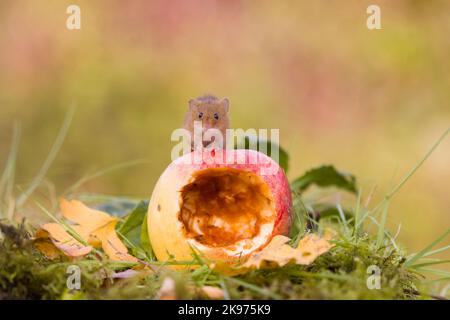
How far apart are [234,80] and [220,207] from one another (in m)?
2.97

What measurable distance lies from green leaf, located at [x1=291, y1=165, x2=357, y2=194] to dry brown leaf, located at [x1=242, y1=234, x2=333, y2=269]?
0.95 m

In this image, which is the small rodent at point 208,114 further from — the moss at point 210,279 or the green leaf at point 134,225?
the moss at point 210,279

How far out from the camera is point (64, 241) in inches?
69.1

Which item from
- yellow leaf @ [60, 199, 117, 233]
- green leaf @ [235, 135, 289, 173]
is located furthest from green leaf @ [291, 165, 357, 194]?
yellow leaf @ [60, 199, 117, 233]

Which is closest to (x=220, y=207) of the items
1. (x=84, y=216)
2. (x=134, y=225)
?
(x=134, y=225)

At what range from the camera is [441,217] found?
4.14 m

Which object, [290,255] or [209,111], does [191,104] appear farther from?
[290,255]

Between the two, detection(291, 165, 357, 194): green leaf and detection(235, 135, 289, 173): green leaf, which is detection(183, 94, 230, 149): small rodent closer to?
detection(235, 135, 289, 173): green leaf

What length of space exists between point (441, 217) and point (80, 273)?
3.21 metres

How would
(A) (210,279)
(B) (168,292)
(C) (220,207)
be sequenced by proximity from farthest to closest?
(C) (220,207) < (A) (210,279) < (B) (168,292)

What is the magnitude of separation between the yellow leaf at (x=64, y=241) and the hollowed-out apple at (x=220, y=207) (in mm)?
218

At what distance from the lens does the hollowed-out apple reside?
172cm

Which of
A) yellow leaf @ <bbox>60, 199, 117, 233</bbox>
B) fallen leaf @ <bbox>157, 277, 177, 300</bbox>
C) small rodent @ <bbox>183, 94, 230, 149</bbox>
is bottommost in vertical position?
fallen leaf @ <bbox>157, 277, 177, 300</bbox>
